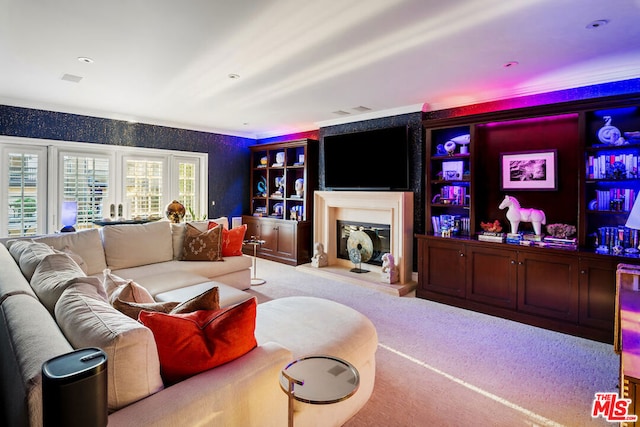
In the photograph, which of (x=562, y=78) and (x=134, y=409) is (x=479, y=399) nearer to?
(x=134, y=409)

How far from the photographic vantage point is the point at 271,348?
1.56 m

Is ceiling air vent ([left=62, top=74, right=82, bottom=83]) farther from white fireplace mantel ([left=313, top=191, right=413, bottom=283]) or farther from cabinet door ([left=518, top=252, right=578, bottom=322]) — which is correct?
cabinet door ([left=518, top=252, right=578, bottom=322])

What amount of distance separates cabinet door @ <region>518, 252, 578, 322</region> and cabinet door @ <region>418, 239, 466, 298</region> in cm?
62

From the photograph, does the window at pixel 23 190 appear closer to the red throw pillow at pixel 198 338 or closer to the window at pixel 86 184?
the window at pixel 86 184

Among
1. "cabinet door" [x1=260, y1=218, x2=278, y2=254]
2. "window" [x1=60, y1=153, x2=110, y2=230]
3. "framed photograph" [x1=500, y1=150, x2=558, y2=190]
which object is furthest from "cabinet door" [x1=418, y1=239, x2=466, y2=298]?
"window" [x1=60, y1=153, x2=110, y2=230]

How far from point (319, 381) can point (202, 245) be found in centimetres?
337

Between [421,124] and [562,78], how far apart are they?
5.39 feet

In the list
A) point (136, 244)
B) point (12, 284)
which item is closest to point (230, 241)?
point (136, 244)

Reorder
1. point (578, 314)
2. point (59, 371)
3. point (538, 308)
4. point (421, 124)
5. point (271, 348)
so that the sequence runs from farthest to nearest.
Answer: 1. point (421, 124)
2. point (538, 308)
3. point (578, 314)
4. point (271, 348)
5. point (59, 371)

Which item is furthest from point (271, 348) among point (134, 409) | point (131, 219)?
point (131, 219)

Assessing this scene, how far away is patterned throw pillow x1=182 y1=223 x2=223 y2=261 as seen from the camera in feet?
13.8

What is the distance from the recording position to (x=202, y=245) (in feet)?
13.9

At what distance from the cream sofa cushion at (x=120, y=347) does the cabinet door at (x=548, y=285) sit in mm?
3565

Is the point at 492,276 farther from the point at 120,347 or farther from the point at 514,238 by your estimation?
the point at 120,347
